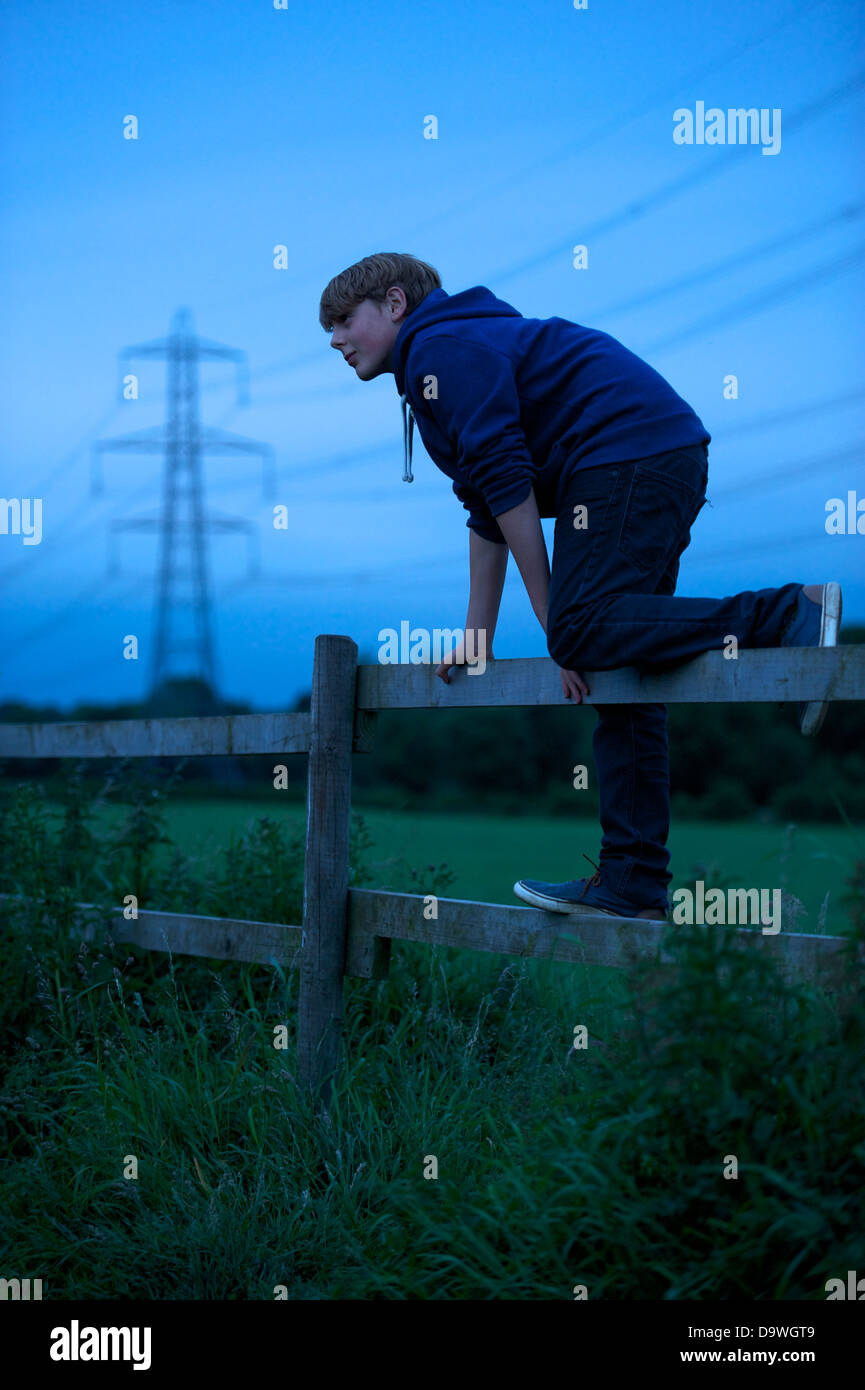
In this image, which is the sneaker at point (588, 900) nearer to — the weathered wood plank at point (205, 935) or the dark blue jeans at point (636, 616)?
the dark blue jeans at point (636, 616)

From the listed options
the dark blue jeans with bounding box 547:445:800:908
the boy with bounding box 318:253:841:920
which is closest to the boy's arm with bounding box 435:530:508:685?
the boy with bounding box 318:253:841:920

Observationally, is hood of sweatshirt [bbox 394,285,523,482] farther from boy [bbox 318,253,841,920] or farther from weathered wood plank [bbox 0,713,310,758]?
weathered wood plank [bbox 0,713,310,758]

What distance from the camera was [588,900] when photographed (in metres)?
2.83

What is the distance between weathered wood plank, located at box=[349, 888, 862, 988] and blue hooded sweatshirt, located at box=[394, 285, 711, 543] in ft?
3.38

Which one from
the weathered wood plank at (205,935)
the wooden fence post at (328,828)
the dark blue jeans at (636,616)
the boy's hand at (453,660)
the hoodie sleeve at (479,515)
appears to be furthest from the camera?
the weathered wood plank at (205,935)

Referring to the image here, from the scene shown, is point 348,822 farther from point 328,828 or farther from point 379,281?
point 379,281

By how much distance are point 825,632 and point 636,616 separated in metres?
0.41

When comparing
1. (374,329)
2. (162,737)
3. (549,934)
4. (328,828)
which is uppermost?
(374,329)

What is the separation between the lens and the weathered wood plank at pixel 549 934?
2330 millimetres

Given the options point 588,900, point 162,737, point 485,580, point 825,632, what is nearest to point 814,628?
point 825,632

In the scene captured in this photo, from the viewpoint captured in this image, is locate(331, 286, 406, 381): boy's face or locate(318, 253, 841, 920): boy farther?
locate(331, 286, 406, 381): boy's face

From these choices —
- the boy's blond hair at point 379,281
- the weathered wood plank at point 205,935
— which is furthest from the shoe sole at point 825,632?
the weathered wood plank at point 205,935

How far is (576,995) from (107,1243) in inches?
68.9

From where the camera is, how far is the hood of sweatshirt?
312 centimetres
